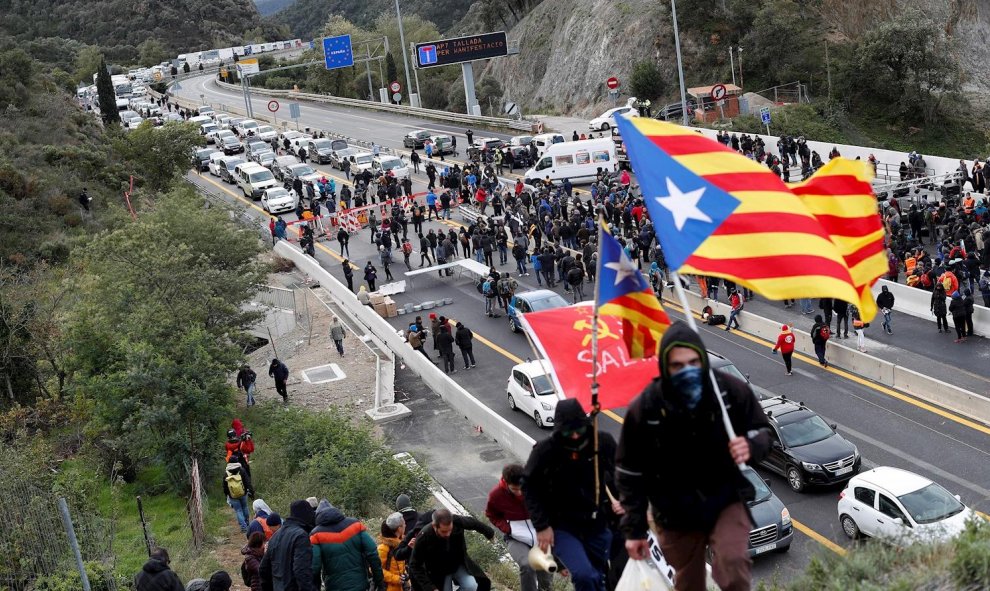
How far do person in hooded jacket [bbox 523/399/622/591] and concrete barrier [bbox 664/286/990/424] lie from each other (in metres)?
16.9

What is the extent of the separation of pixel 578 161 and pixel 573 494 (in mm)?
41263

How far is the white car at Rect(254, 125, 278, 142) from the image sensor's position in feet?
232

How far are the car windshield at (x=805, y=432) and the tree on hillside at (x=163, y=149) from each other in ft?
123

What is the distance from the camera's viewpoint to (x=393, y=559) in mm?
9406

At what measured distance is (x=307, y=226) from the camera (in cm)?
4431

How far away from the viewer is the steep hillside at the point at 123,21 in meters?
179

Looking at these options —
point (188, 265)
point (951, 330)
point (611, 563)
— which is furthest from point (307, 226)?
point (611, 563)

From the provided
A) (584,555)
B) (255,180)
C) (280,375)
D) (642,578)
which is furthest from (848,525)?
(255,180)

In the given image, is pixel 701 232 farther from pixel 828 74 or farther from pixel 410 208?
pixel 828 74

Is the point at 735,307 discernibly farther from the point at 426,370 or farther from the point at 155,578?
the point at 155,578

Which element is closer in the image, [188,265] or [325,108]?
[188,265]

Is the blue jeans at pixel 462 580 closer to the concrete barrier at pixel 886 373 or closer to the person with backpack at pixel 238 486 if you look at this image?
the person with backpack at pixel 238 486

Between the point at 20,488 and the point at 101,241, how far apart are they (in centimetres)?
1395

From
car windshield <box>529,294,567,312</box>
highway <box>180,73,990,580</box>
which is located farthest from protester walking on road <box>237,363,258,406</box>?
car windshield <box>529,294,567,312</box>
